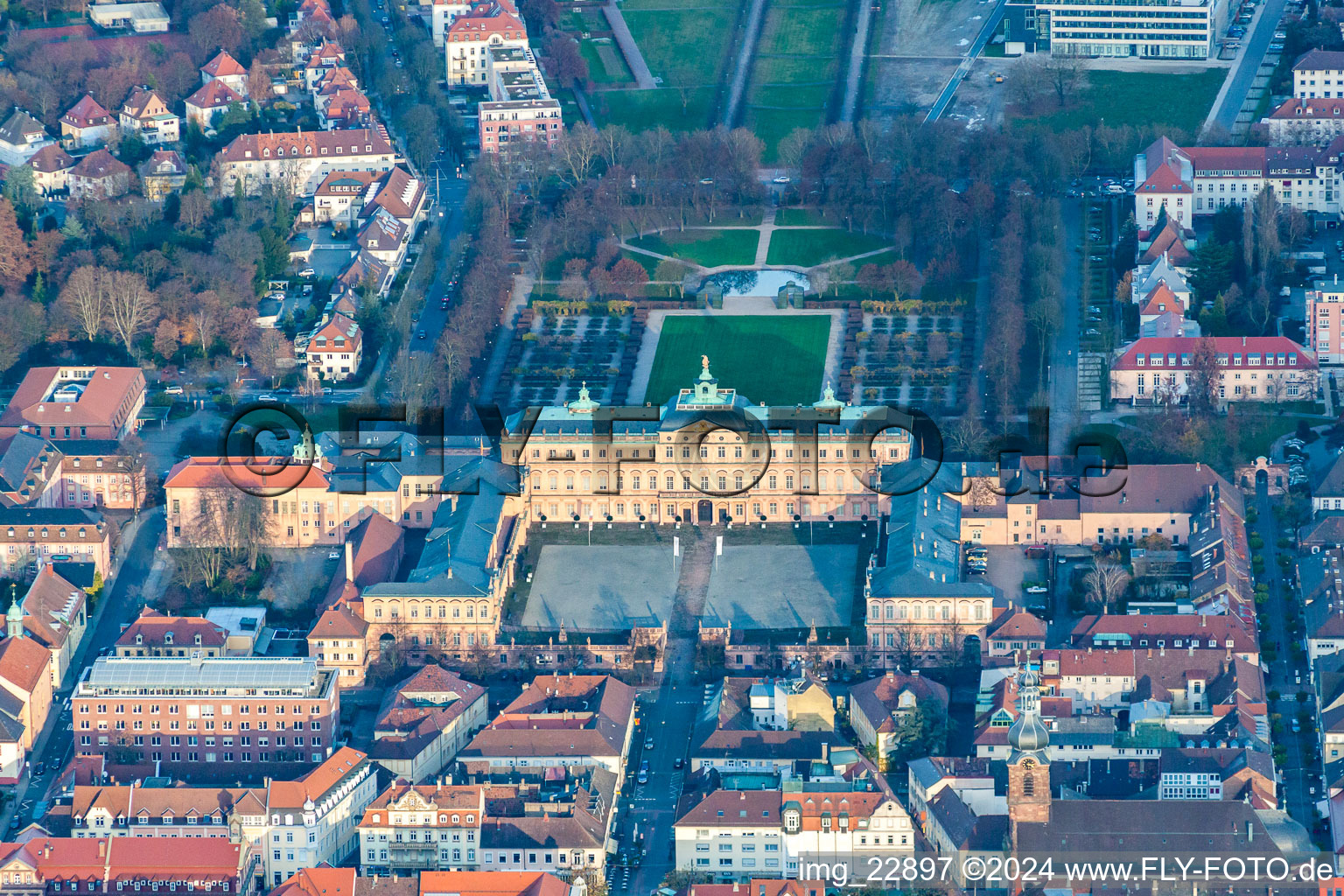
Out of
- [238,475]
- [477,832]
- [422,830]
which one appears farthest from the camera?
[238,475]

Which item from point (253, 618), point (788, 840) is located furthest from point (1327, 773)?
point (253, 618)

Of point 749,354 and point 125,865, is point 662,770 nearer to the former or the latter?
point 125,865

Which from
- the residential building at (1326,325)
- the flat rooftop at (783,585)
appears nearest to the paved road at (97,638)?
the flat rooftop at (783,585)

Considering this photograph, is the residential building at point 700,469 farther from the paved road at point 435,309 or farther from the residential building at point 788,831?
the residential building at point 788,831

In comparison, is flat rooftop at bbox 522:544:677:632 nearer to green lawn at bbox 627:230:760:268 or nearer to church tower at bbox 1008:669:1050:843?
church tower at bbox 1008:669:1050:843

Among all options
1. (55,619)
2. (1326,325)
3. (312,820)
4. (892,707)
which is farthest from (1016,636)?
(55,619)

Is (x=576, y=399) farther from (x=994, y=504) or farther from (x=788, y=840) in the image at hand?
(x=788, y=840)
